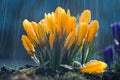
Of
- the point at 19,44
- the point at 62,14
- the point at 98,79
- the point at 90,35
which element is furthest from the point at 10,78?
the point at 19,44

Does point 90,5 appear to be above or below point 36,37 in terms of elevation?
above

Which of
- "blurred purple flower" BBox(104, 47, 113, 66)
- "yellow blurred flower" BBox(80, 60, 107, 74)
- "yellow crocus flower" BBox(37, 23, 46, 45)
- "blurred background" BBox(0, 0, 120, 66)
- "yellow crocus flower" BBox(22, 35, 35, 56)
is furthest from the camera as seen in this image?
"blurred background" BBox(0, 0, 120, 66)

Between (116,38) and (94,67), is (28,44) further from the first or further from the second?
(116,38)

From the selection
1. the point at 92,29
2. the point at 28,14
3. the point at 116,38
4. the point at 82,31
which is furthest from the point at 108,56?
the point at 28,14

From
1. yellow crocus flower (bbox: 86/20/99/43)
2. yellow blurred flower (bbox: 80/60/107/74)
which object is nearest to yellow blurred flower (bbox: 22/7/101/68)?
yellow crocus flower (bbox: 86/20/99/43)

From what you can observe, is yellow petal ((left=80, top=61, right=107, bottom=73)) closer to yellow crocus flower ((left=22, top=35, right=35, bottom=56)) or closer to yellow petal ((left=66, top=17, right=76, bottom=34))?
yellow petal ((left=66, top=17, right=76, bottom=34))

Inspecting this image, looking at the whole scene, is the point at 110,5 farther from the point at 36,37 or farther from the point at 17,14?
the point at 36,37

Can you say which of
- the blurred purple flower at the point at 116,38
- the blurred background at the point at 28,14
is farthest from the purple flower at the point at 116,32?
the blurred background at the point at 28,14

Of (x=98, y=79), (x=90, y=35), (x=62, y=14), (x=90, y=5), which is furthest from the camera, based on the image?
(x=90, y=5)

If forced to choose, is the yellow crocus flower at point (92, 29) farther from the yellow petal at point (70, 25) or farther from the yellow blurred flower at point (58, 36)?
the yellow petal at point (70, 25)
